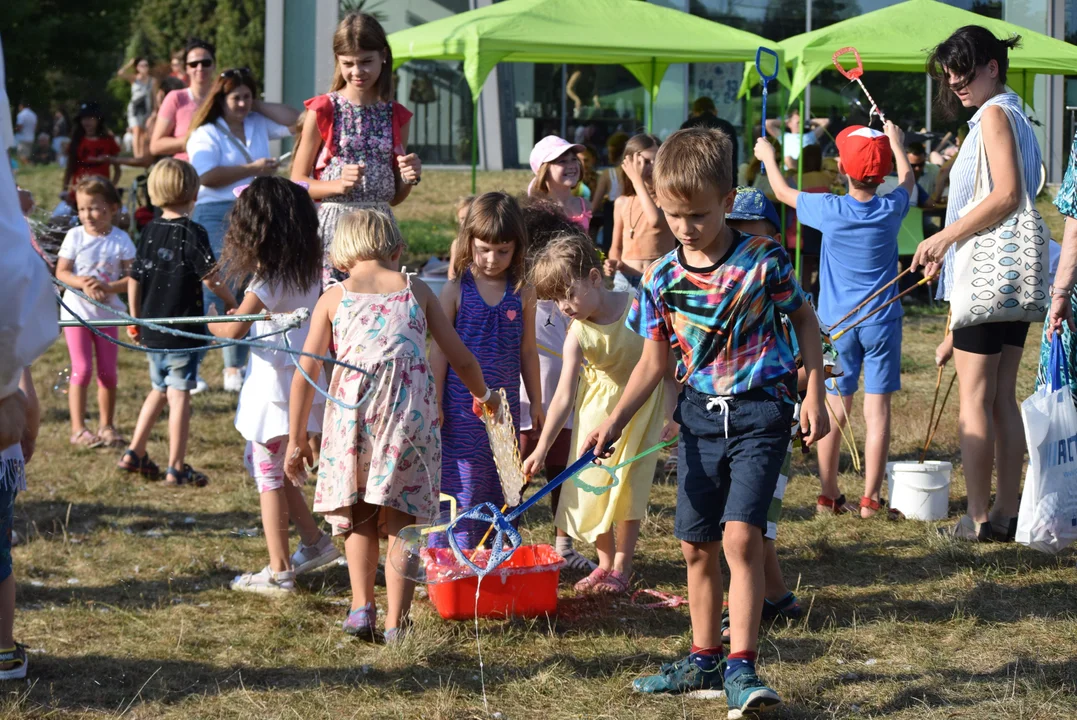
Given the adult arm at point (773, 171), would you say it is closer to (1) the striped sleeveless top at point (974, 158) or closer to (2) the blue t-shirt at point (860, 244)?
(2) the blue t-shirt at point (860, 244)

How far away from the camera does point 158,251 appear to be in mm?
5777

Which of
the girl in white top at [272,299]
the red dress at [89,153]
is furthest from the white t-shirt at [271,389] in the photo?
the red dress at [89,153]

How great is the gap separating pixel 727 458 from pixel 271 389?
6.10 ft

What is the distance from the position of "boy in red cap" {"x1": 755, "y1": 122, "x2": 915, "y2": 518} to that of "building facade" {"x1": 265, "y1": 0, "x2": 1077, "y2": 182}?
8.50 meters

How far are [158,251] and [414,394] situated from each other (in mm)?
2595

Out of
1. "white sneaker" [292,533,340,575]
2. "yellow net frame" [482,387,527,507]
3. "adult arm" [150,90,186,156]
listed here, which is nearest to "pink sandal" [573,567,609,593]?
"yellow net frame" [482,387,527,507]

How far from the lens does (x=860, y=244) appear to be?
5.27m

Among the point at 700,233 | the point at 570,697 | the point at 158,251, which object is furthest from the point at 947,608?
the point at 158,251

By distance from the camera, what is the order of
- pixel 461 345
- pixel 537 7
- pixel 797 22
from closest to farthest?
pixel 461 345, pixel 537 7, pixel 797 22

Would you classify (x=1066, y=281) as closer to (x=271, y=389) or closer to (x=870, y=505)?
(x=870, y=505)

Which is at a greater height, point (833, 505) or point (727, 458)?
point (727, 458)

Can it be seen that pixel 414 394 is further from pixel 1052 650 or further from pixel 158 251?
pixel 158 251

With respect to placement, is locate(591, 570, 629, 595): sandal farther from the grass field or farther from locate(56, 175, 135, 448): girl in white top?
locate(56, 175, 135, 448): girl in white top

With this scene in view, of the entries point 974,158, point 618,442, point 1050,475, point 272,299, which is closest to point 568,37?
point 974,158
